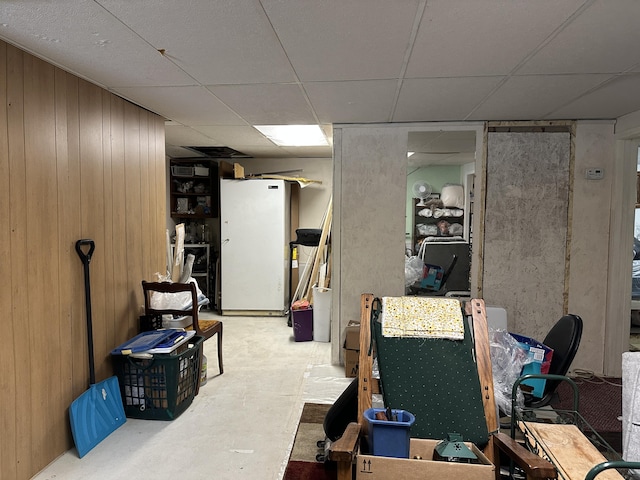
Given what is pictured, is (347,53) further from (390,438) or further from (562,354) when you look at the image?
(562,354)

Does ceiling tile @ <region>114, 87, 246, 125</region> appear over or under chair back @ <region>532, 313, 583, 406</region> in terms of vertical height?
over

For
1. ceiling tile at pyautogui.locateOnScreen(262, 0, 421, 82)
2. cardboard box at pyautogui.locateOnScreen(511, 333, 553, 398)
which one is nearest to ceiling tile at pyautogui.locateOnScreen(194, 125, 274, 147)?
ceiling tile at pyautogui.locateOnScreen(262, 0, 421, 82)

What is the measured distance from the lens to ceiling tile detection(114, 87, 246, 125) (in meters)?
2.73

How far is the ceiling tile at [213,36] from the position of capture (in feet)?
5.39

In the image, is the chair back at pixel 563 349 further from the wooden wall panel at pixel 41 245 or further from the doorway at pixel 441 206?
the wooden wall panel at pixel 41 245

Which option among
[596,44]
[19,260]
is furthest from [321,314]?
[596,44]

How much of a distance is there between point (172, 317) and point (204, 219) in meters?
3.00

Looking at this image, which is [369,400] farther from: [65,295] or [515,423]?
[65,295]

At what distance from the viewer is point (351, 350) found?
3520 mm

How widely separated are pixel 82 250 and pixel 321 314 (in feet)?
8.72

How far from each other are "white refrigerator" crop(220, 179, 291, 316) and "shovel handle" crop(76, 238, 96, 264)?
9.63 ft

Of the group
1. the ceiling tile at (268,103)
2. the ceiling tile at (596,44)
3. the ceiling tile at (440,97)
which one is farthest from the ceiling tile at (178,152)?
the ceiling tile at (596,44)

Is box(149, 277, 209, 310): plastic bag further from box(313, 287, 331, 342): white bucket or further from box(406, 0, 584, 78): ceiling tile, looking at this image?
box(406, 0, 584, 78): ceiling tile

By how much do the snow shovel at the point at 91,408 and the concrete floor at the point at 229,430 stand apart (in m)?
0.06
